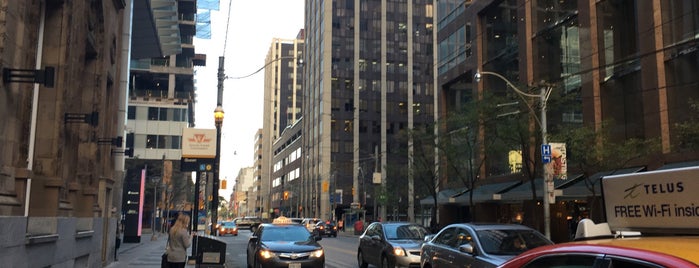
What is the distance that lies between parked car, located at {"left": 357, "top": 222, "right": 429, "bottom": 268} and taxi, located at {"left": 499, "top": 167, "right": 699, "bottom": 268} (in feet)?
32.7

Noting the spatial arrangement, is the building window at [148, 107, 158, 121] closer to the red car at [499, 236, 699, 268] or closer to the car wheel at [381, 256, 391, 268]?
the car wheel at [381, 256, 391, 268]

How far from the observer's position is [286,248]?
550 inches

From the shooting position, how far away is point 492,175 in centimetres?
3984

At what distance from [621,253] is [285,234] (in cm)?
1268

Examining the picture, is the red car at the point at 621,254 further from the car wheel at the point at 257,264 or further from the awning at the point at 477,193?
the awning at the point at 477,193

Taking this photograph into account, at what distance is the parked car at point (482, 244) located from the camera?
988 cm

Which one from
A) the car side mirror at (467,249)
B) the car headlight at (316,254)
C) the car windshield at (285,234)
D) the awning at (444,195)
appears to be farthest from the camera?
the awning at (444,195)

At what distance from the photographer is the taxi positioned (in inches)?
114

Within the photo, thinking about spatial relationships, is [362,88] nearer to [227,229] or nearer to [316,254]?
[227,229]

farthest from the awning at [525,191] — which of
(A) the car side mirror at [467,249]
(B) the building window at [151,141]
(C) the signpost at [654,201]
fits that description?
(B) the building window at [151,141]

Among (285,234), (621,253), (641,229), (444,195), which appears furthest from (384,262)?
(444,195)

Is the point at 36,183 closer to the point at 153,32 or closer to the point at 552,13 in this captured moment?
the point at 153,32

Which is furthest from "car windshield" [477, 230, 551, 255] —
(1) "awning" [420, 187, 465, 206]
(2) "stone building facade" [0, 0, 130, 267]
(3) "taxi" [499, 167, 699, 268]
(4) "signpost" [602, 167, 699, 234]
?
(1) "awning" [420, 187, 465, 206]

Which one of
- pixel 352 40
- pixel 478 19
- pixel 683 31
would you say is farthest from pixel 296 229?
pixel 352 40
